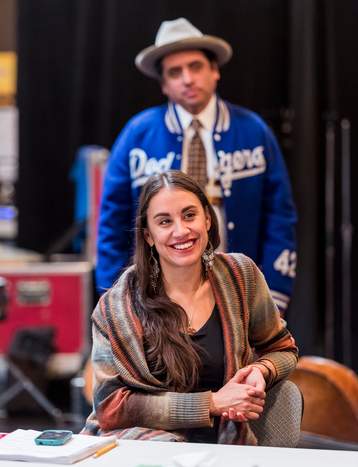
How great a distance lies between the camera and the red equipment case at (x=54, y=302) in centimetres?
389

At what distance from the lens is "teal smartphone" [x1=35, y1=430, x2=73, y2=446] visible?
113 cm

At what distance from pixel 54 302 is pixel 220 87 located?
5.89 ft

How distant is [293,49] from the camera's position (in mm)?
3348

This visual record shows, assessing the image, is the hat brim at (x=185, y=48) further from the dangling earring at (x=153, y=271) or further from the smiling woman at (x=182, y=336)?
the dangling earring at (x=153, y=271)

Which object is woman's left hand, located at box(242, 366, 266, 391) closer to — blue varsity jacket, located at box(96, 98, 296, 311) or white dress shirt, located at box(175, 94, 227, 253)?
blue varsity jacket, located at box(96, 98, 296, 311)

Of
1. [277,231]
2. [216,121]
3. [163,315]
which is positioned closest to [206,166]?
[216,121]

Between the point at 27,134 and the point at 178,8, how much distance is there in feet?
4.44

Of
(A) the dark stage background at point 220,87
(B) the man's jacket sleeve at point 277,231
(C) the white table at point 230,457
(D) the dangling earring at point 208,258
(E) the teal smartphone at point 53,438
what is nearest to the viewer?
(C) the white table at point 230,457

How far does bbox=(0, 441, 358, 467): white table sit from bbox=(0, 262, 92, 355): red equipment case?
112 inches

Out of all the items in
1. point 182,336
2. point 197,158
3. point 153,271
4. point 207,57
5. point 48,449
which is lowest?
point 48,449

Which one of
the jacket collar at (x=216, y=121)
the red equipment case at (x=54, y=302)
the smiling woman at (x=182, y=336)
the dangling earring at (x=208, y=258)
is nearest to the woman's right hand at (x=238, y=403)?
the smiling woman at (x=182, y=336)

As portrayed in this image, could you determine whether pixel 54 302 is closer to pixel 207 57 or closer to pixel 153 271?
pixel 207 57

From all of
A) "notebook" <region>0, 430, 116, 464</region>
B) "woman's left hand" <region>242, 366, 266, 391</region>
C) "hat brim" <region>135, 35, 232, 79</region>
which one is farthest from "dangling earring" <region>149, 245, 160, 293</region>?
"hat brim" <region>135, 35, 232, 79</region>

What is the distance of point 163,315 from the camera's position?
1.41 metres
